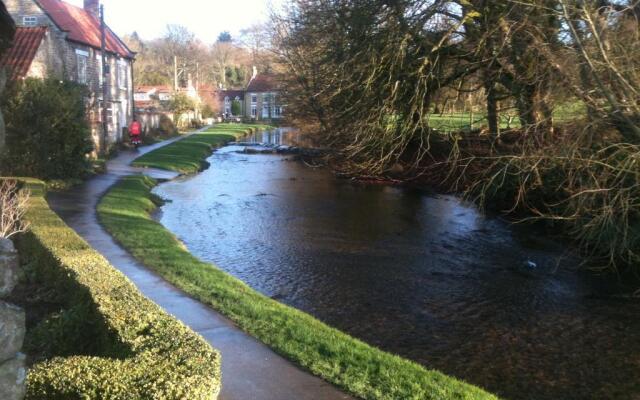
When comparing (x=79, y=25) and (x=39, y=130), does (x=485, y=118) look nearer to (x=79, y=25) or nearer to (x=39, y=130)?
(x=39, y=130)

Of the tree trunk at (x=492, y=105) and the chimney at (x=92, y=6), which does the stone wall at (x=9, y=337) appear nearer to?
the tree trunk at (x=492, y=105)

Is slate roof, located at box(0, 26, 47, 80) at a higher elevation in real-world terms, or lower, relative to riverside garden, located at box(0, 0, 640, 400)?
higher

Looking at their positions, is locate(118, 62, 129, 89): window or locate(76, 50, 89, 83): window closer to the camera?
locate(76, 50, 89, 83): window

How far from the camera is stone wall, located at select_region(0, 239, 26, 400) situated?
3.25m

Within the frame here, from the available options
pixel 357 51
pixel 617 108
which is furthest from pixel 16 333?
pixel 357 51

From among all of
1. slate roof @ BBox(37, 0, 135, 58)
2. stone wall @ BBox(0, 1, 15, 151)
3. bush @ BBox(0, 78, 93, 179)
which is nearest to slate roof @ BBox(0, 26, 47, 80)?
slate roof @ BBox(37, 0, 135, 58)

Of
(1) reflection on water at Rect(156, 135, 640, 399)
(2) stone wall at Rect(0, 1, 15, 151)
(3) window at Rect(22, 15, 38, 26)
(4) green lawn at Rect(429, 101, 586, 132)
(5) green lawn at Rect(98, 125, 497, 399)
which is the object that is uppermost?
(3) window at Rect(22, 15, 38, 26)

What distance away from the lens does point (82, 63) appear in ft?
100

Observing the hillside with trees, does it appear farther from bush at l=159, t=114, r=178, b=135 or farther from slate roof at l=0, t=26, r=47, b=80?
slate roof at l=0, t=26, r=47, b=80

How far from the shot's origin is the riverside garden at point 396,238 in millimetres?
6434

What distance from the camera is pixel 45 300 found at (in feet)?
27.3

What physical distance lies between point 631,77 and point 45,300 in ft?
32.2

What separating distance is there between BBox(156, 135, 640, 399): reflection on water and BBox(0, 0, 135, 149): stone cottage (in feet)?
27.8

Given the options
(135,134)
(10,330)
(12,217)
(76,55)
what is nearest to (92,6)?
(135,134)
